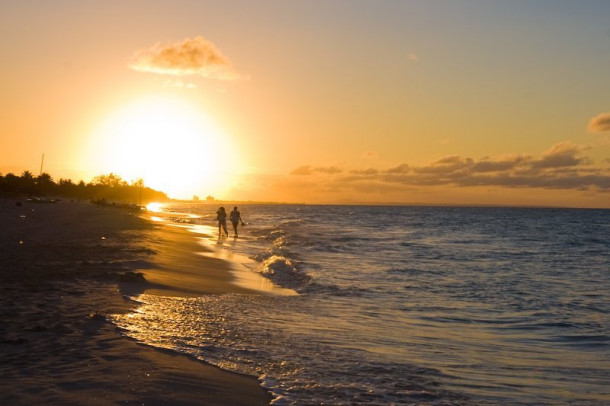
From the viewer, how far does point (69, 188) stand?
427 ft

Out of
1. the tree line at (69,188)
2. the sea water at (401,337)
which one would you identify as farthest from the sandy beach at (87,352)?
the tree line at (69,188)

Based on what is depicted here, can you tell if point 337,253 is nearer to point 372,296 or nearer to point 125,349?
point 372,296

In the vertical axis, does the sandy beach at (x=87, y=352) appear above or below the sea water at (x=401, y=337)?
above

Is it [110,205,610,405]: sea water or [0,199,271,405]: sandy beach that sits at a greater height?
[0,199,271,405]: sandy beach

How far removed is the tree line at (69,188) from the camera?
9594cm

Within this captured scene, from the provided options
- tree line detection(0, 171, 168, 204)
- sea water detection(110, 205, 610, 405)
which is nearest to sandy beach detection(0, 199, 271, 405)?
sea water detection(110, 205, 610, 405)

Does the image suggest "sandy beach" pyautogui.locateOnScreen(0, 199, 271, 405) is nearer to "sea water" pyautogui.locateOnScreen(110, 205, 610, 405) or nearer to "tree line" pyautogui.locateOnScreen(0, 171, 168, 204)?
"sea water" pyautogui.locateOnScreen(110, 205, 610, 405)

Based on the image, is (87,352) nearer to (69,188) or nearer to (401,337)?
(401,337)

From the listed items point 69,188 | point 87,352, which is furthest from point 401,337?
point 69,188

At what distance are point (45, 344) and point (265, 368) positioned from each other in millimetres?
3085

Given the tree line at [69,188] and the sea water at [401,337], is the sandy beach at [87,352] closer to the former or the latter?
the sea water at [401,337]

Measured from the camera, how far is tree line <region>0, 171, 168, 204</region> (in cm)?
9594

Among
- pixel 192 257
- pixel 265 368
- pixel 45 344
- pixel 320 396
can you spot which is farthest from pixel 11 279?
pixel 192 257

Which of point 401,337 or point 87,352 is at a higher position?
point 87,352
